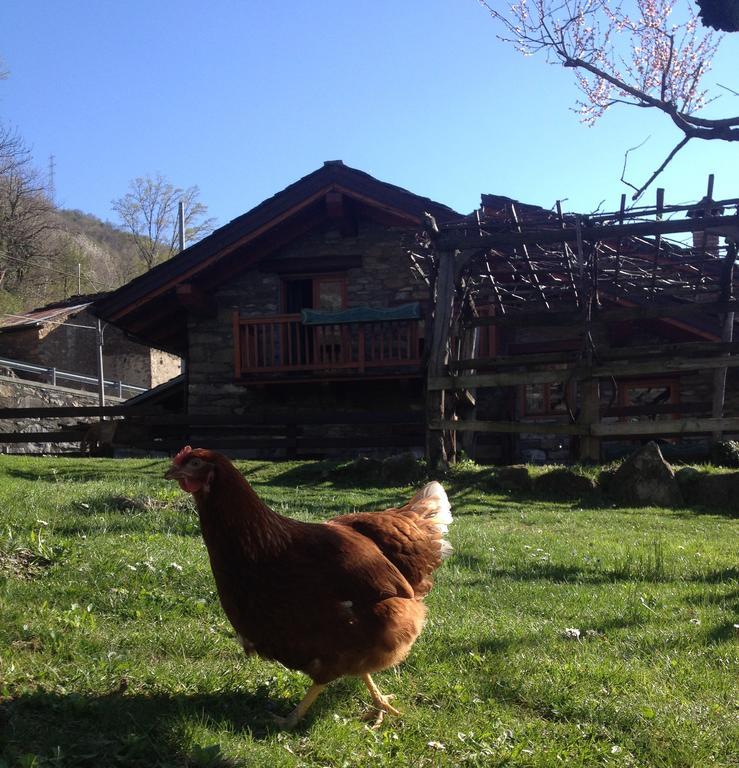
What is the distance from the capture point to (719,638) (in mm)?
4367

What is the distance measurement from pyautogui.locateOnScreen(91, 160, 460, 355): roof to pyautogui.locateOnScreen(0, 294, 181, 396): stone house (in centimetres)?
1820

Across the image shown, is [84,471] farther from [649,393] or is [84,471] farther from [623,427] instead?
[649,393]

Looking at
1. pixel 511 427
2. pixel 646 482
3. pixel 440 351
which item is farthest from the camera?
pixel 440 351

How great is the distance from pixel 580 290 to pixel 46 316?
3032cm

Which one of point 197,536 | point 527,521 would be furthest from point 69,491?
point 527,521

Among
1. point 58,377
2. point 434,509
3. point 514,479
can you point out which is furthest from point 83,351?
point 434,509

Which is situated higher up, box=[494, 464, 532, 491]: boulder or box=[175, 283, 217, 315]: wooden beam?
box=[175, 283, 217, 315]: wooden beam

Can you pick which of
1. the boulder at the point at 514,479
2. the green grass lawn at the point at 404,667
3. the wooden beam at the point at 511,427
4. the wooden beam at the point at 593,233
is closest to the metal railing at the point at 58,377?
the wooden beam at the point at 511,427

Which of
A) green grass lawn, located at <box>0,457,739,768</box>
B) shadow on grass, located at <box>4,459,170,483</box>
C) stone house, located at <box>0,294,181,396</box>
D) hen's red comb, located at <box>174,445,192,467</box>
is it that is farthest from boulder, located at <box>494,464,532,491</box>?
stone house, located at <box>0,294,181,396</box>

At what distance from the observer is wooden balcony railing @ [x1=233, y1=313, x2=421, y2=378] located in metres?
16.8

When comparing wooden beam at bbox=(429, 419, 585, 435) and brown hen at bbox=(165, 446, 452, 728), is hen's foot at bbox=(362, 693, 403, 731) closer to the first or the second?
brown hen at bbox=(165, 446, 452, 728)

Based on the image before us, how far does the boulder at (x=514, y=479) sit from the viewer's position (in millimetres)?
10977

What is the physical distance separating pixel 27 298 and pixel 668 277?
4221 cm

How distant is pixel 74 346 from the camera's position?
37.6 m
